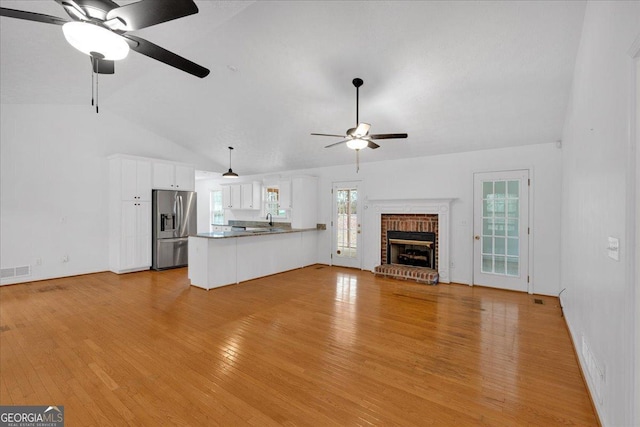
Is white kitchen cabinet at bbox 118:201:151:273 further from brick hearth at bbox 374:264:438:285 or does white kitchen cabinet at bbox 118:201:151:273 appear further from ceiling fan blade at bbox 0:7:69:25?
brick hearth at bbox 374:264:438:285

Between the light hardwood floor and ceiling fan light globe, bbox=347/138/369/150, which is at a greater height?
ceiling fan light globe, bbox=347/138/369/150

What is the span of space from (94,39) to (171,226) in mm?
5415

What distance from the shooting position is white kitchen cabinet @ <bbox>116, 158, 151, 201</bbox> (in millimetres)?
5895

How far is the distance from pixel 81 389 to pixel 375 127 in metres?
4.91

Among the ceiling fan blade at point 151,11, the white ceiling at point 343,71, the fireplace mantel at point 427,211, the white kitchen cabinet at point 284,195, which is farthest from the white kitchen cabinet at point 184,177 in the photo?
the ceiling fan blade at point 151,11

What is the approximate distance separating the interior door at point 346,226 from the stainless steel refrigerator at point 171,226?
142 inches

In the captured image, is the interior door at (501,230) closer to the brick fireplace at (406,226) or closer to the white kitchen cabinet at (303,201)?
the brick fireplace at (406,226)

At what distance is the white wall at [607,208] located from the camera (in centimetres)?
135

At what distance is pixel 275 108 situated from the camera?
4871 mm

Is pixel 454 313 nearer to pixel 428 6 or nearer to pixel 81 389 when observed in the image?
pixel 428 6

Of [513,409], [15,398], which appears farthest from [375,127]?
[15,398]

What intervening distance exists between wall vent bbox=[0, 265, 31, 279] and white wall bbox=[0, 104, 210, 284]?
0.22 ft

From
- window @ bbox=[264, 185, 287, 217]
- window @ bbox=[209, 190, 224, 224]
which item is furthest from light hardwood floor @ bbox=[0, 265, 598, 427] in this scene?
window @ bbox=[209, 190, 224, 224]

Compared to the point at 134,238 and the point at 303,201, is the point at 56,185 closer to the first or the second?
the point at 134,238
